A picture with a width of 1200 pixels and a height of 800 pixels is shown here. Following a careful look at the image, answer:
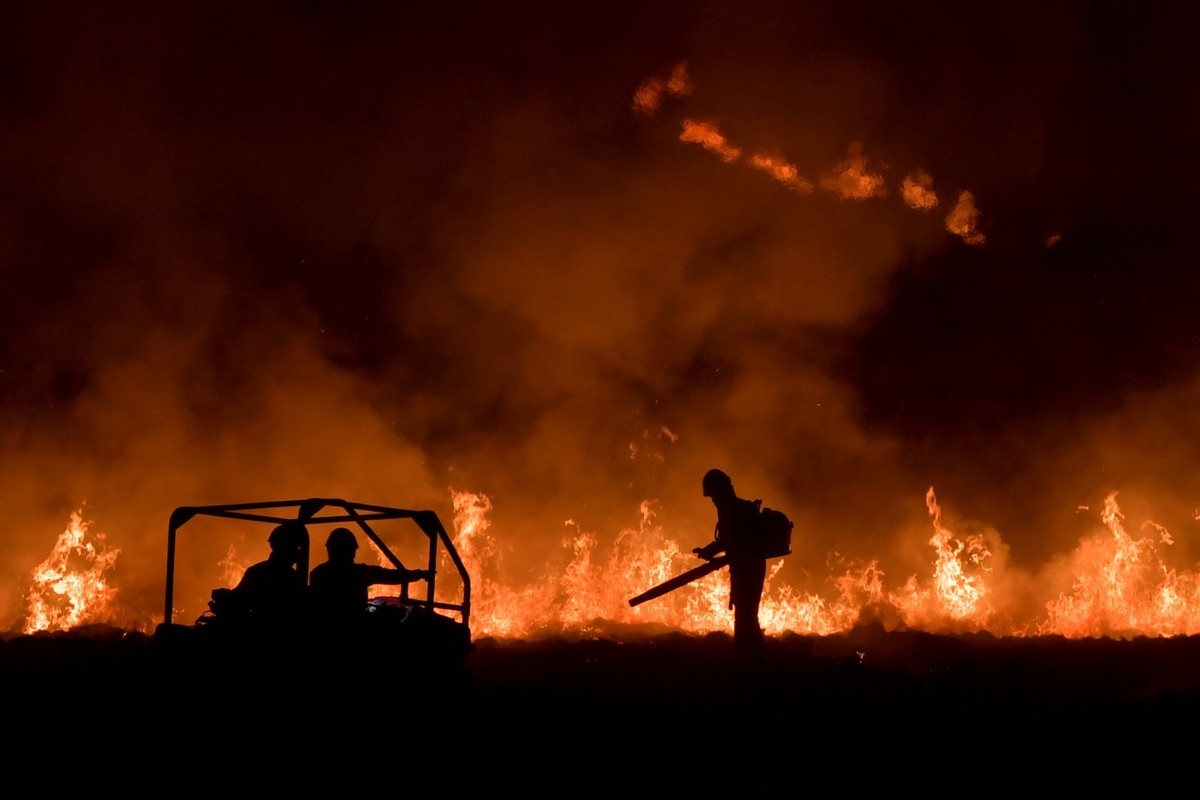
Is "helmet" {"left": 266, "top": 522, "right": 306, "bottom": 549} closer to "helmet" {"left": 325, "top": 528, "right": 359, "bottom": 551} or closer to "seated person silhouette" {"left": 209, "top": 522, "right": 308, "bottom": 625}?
"seated person silhouette" {"left": 209, "top": 522, "right": 308, "bottom": 625}

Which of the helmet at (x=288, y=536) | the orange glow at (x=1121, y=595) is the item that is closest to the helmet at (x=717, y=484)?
the helmet at (x=288, y=536)

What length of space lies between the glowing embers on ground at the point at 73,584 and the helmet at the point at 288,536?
37.0ft

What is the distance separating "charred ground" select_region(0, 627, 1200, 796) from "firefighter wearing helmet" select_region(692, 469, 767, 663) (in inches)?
16.2

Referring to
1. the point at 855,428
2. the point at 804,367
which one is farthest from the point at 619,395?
the point at 855,428

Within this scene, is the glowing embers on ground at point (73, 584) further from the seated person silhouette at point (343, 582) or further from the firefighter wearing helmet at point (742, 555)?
the firefighter wearing helmet at point (742, 555)

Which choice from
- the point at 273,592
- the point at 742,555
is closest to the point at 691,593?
the point at 742,555

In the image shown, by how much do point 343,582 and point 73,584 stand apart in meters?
13.5

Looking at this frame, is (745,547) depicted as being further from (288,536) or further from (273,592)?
(273,592)

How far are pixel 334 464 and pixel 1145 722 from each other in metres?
17.2

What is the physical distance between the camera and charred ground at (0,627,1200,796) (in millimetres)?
7348

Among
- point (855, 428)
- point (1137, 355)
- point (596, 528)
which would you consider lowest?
point (596, 528)

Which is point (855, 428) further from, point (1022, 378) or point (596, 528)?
point (596, 528)

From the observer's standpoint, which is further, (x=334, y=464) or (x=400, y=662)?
(x=334, y=464)

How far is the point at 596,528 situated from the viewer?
76.6 ft
